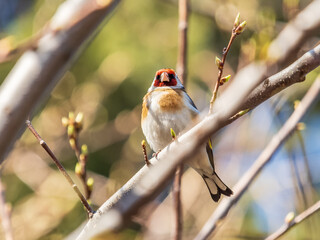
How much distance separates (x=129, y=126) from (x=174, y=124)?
4.59 feet

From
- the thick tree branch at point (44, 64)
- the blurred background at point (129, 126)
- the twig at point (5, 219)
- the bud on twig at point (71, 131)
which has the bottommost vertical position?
the blurred background at point (129, 126)

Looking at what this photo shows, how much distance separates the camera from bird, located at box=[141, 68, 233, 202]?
2.64 m

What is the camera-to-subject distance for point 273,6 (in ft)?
15.9

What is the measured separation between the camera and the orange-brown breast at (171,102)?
269 cm

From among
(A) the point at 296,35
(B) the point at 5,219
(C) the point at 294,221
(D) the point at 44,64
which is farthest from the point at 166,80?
(A) the point at 296,35

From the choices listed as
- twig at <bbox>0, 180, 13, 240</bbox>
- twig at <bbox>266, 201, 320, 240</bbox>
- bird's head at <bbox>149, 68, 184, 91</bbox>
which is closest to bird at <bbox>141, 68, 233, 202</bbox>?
bird's head at <bbox>149, 68, 184, 91</bbox>

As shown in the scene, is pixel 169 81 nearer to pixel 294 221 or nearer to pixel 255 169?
pixel 255 169

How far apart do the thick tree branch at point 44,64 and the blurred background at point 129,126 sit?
1650mm

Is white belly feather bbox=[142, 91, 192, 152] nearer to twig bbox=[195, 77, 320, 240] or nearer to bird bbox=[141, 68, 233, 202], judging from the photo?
bird bbox=[141, 68, 233, 202]

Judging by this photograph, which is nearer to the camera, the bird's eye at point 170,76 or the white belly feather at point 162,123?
the white belly feather at point 162,123

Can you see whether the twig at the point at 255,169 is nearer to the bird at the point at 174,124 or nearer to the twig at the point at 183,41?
the twig at the point at 183,41

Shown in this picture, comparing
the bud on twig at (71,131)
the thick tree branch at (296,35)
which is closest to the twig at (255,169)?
the bud on twig at (71,131)

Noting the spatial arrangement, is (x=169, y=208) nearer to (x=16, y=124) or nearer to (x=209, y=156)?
(x=209, y=156)

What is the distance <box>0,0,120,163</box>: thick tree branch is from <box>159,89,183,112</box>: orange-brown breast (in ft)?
5.11
